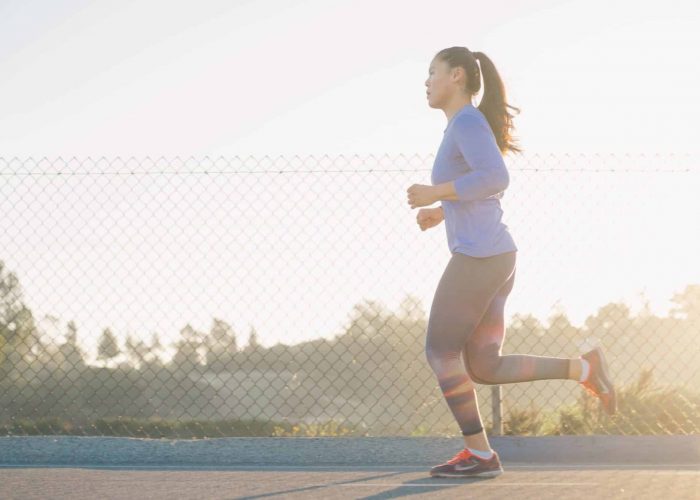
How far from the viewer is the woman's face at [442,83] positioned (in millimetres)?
4176

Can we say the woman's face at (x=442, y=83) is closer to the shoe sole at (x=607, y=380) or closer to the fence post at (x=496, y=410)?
the shoe sole at (x=607, y=380)

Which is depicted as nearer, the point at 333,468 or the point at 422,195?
the point at 422,195

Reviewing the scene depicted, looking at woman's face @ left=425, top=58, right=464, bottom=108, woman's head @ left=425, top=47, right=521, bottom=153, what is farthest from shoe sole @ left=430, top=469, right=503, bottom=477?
woman's face @ left=425, top=58, right=464, bottom=108

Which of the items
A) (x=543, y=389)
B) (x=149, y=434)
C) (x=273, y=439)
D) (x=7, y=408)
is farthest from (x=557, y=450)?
(x=7, y=408)

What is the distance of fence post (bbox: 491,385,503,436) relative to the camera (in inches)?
221

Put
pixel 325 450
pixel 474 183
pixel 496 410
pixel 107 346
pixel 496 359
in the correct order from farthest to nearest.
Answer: pixel 107 346 → pixel 496 410 → pixel 325 450 → pixel 496 359 → pixel 474 183

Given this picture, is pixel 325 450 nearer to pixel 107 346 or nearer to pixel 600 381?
pixel 107 346

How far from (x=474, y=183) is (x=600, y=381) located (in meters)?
1.10

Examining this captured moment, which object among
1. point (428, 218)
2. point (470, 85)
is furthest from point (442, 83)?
point (428, 218)

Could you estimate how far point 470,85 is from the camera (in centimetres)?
421

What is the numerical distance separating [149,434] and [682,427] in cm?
331

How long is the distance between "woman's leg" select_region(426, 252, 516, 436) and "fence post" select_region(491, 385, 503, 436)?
5.29ft

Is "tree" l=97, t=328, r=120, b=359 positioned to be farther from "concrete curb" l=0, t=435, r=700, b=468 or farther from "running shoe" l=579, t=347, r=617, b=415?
"running shoe" l=579, t=347, r=617, b=415

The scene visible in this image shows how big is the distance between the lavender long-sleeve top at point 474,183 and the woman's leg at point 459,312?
62 millimetres
